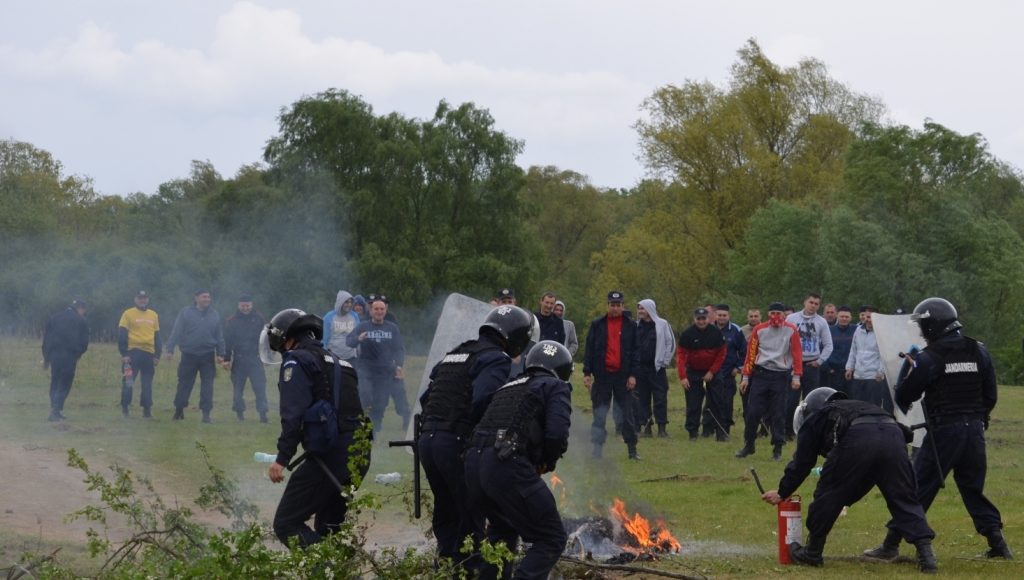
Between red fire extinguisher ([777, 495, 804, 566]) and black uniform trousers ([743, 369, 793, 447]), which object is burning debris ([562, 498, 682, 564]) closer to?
red fire extinguisher ([777, 495, 804, 566])

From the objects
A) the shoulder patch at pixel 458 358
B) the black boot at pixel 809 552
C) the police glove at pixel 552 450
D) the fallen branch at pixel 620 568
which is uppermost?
the shoulder patch at pixel 458 358

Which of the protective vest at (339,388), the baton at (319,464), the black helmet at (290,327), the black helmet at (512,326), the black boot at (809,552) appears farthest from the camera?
the black boot at (809,552)

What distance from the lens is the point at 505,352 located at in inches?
349

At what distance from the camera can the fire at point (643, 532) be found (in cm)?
1039

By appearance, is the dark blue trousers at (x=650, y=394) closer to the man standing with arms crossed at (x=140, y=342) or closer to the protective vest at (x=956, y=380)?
the man standing with arms crossed at (x=140, y=342)

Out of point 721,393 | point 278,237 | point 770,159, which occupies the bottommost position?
point 721,393

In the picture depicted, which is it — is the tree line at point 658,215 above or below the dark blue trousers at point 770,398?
above

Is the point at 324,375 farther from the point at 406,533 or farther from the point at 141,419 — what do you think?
the point at 141,419

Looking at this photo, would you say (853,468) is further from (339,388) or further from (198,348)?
(198,348)

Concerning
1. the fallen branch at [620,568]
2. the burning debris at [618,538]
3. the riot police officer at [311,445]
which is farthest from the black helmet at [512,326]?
the burning debris at [618,538]

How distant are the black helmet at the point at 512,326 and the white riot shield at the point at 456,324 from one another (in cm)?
519

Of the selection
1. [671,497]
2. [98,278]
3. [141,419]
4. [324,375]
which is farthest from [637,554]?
[98,278]

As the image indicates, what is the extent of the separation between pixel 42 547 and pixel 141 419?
1003cm

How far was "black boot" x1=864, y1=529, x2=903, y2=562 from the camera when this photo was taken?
10203mm
